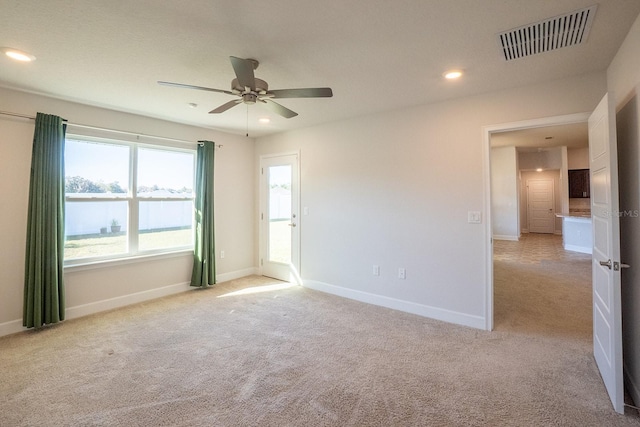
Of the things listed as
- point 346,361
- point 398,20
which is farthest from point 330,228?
point 398,20

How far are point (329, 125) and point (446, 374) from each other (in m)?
3.44

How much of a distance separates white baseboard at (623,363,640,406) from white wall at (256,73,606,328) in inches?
43.1

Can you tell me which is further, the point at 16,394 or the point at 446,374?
the point at 446,374

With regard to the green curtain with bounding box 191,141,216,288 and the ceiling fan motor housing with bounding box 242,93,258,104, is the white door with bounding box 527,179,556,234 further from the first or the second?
the ceiling fan motor housing with bounding box 242,93,258,104

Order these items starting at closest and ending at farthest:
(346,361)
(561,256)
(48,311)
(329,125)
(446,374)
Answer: (446,374)
(346,361)
(48,311)
(329,125)
(561,256)

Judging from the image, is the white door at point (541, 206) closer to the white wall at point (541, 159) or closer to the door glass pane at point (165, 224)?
the white wall at point (541, 159)

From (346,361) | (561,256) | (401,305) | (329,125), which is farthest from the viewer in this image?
(561,256)

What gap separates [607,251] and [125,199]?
16.5 feet

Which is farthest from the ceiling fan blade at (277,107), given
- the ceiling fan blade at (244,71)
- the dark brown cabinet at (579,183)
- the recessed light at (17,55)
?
the dark brown cabinet at (579,183)

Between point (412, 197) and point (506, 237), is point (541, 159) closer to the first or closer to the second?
point (506, 237)

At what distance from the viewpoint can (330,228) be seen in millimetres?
4465

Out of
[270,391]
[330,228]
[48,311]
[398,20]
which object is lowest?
[270,391]

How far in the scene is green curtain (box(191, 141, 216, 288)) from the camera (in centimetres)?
456

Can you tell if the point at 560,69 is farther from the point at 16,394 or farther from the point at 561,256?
the point at 561,256
